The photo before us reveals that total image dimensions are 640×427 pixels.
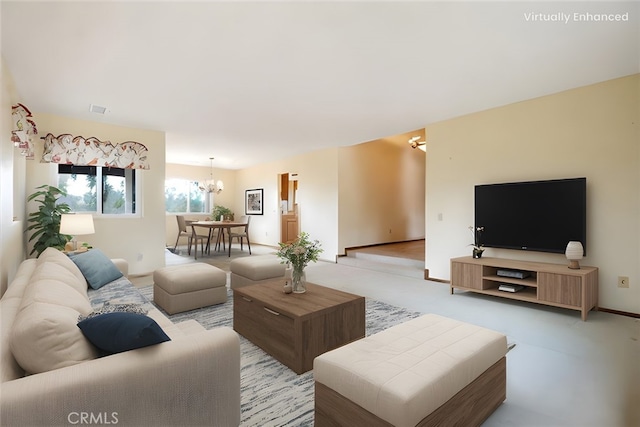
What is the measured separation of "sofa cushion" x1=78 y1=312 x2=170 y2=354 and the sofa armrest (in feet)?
0.12

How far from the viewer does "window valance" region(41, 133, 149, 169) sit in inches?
174

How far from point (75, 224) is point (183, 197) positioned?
5.90 metres

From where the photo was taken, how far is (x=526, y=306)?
11.9ft

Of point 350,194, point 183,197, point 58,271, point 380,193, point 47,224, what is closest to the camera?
point 58,271

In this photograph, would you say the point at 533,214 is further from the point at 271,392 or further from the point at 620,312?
the point at 271,392

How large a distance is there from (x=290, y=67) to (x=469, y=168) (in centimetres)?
295

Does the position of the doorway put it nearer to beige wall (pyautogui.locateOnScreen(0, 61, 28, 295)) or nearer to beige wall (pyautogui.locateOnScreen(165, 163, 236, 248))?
beige wall (pyautogui.locateOnScreen(165, 163, 236, 248))

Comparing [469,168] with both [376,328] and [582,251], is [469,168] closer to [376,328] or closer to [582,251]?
[582,251]

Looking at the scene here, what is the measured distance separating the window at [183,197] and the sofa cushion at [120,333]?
8659 millimetres

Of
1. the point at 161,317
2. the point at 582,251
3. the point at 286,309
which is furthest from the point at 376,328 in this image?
the point at 582,251

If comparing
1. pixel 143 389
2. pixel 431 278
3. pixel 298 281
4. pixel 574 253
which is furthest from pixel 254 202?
pixel 143 389

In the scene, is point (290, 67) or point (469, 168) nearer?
point (290, 67)

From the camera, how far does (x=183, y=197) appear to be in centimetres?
952

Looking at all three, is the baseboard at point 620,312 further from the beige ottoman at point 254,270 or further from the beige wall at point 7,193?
the beige wall at point 7,193
